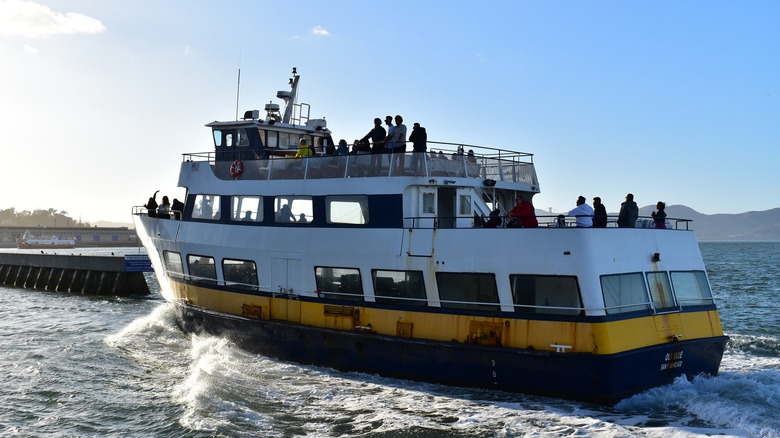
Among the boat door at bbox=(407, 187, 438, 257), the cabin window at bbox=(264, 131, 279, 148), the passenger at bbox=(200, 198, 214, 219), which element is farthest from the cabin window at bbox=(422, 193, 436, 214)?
the cabin window at bbox=(264, 131, 279, 148)

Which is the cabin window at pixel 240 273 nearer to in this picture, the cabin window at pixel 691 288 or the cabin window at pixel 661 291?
the cabin window at pixel 661 291

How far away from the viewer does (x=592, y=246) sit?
1234cm

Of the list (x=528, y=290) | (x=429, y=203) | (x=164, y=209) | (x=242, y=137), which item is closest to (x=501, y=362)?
(x=528, y=290)

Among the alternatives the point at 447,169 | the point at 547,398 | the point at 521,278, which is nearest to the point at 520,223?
the point at 521,278

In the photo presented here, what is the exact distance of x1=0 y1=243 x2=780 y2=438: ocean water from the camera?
38.2 feet

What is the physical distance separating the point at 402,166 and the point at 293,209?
9.29 ft

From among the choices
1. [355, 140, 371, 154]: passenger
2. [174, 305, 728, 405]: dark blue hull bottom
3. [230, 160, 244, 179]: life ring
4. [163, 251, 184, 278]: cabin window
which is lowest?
[174, 305, 728, 405]: dark blue hull bottom

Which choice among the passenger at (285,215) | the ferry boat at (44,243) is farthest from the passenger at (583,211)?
the ferry boat at (44,243)

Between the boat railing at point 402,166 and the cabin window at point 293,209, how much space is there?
0.51 metres

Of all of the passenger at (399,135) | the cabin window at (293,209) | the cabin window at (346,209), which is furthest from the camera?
the cabin window at (293,209)

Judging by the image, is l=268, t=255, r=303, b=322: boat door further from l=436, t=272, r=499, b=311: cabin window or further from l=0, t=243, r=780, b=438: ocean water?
l=436, t=272, r=499, b=311: cabin window

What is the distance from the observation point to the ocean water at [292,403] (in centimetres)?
1166

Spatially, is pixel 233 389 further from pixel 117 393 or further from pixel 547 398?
pixel 547 398

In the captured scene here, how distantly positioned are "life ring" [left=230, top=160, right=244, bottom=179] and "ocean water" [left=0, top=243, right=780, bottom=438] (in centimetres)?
408
